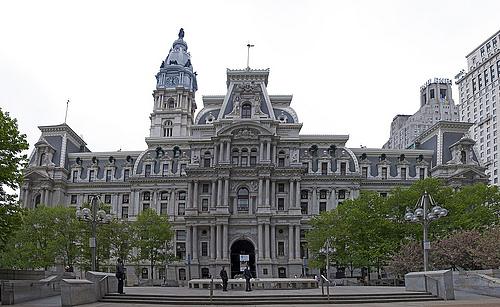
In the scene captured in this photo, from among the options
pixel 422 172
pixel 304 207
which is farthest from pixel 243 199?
pixel 422 172

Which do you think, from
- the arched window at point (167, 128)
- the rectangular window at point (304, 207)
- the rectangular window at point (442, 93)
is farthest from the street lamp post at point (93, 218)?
the rectangular window at point (442, 93)

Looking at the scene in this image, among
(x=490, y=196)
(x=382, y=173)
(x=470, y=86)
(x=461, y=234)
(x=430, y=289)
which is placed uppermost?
(x=470, y=86)

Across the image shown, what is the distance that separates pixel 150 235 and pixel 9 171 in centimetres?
3888

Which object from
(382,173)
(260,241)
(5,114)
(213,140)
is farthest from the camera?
(382,173)

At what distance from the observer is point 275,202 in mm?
84000

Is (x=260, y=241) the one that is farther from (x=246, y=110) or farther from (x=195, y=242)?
(x=246, y=110)

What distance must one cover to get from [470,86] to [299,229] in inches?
3666

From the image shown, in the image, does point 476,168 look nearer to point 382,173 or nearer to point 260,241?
point 382,173

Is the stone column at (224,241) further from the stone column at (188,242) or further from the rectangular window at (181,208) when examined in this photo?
the rectangular window at (181,208)

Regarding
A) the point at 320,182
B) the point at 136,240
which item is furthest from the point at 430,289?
the point at 320,182

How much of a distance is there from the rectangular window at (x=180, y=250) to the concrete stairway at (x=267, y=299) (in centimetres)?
5122

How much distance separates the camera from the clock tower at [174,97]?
144000 mm

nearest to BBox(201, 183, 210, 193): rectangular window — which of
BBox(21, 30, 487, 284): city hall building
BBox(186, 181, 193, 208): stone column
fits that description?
BBox(21, 30, 487, 284): city hall building

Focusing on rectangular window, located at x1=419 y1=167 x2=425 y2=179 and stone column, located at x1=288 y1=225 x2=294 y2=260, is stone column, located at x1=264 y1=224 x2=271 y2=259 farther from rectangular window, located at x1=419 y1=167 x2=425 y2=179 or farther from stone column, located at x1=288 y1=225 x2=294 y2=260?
rectangular window, located at x1=419 y1=167 x2=425 y2=179
